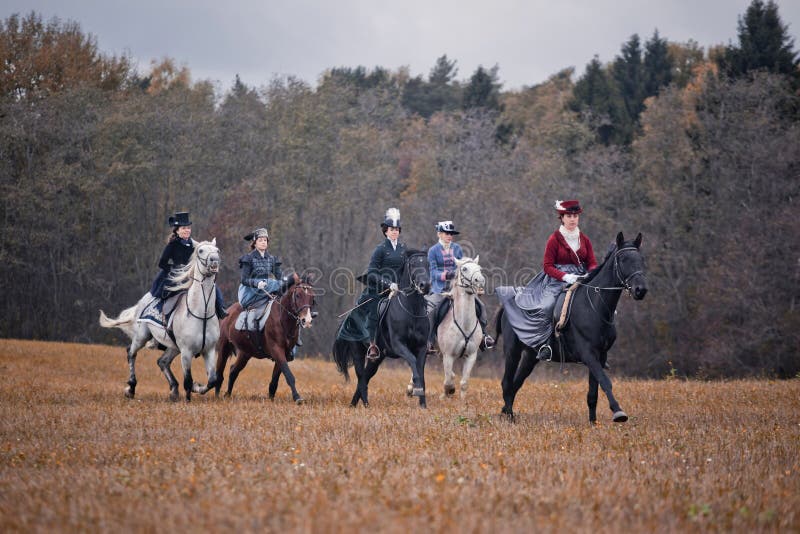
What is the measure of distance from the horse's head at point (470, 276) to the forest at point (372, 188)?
2360 centimetres

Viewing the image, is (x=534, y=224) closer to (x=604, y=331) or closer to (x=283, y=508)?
(x=604, y=331)

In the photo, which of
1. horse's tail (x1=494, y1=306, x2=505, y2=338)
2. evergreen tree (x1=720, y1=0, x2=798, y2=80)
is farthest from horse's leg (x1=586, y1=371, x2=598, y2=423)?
evergreen tree (x1=720, y1=0, x2=798, y2=80)

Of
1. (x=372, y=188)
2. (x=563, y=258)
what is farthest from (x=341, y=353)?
(x=372, y=188)

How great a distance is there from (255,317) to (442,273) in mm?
3497

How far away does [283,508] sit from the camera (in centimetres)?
634

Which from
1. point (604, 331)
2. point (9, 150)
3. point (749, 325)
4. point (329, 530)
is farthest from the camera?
point (9, 150)

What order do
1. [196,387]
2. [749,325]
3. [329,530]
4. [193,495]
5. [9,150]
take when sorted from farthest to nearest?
[9,150] < [749,325] < [196,387] < [193,495] < [329,530]

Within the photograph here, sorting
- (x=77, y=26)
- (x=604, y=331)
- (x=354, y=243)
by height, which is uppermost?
(x=77, y=26)

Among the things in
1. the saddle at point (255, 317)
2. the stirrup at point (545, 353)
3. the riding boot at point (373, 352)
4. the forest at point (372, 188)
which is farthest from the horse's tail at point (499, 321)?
the forest at point (372, 188)

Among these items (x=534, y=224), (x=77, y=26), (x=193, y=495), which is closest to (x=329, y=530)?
(x=193, y=495)

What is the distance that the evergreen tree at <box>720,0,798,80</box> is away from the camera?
141 ft

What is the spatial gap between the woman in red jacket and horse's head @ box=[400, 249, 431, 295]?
1708 mm

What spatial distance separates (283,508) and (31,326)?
41.8 meters

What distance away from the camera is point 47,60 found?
47.9 meters
